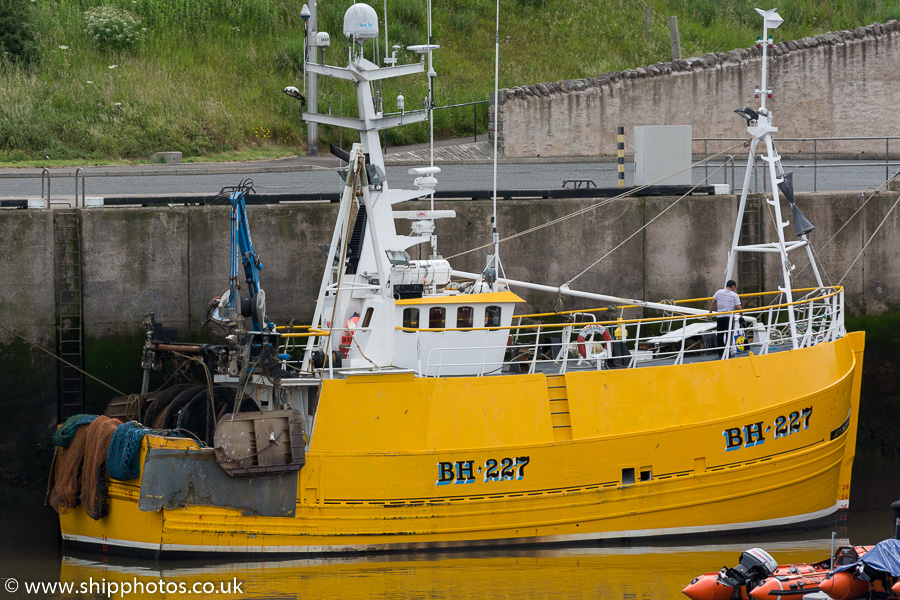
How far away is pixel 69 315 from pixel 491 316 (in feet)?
18.0

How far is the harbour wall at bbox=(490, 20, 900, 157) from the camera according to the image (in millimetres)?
22984

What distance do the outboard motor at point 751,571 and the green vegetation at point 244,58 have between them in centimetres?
1334

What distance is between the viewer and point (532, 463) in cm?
1193

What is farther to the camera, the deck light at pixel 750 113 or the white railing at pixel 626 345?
the deck light at pixel 750 113

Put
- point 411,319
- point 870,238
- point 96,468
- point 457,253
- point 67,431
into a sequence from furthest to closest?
point 870,238, point 457,253, point 411,319, point 67,431, point 96,468

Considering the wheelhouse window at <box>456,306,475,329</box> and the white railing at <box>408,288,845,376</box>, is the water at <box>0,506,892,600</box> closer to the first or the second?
the white railing at <box>408,288,845,376</box>

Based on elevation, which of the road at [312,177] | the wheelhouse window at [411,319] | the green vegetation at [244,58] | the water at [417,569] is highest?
the green vegetation at [244,58]

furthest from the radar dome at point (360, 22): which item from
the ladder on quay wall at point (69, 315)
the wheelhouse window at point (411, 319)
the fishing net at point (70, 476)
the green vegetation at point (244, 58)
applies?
the green vegetation at point (244, 58)

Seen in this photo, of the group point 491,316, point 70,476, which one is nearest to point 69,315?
point 70,476

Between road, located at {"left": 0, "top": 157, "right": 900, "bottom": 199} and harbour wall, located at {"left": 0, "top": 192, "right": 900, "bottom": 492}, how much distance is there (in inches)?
77.5

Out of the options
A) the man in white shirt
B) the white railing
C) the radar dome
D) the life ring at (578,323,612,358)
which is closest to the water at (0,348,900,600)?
the white railing

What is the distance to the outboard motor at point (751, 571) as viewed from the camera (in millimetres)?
10086

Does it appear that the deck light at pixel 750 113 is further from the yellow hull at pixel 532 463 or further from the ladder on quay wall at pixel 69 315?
the ladder on quay wall at pixel 69 315

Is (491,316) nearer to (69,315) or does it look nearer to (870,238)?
(69,315)
